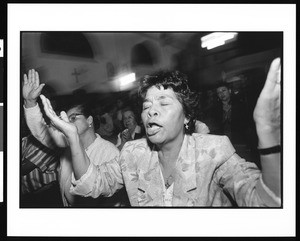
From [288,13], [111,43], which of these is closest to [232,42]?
[288,13]

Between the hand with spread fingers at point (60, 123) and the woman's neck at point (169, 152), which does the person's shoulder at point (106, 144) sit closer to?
the hand with spread fingers at point (60, 123)

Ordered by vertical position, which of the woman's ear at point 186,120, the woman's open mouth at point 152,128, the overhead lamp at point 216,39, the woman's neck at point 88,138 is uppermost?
the overhead lamp at point 216,39

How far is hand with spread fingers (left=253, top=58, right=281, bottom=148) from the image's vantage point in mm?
2324

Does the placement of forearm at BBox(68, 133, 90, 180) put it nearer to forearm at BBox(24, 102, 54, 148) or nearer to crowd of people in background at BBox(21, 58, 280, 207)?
crowd of people in background at BBox(21, 58, 280, 207)

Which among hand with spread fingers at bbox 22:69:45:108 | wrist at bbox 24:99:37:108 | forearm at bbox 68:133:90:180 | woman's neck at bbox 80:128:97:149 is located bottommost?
forearm at bbox 68:133:90:180

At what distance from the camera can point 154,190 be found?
2.36m

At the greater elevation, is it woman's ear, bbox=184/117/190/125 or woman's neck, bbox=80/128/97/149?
woman's ear, bbox=184/117/190/125

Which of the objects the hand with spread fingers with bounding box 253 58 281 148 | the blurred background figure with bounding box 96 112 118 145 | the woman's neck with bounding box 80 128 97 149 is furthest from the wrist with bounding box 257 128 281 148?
the woman's neck with bounding box 80 128 97 149

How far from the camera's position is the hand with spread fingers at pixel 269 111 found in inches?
91.5

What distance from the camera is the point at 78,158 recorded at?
232 centimetres

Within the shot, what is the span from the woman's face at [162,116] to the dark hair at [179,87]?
0.02 metres

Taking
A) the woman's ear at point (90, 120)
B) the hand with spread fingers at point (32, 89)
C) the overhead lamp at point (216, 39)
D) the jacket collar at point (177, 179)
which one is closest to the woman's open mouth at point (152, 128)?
the jacket collar at point (177, 179)

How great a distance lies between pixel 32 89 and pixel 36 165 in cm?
44

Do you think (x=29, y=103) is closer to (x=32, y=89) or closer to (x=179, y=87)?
(x=32, y=89)
